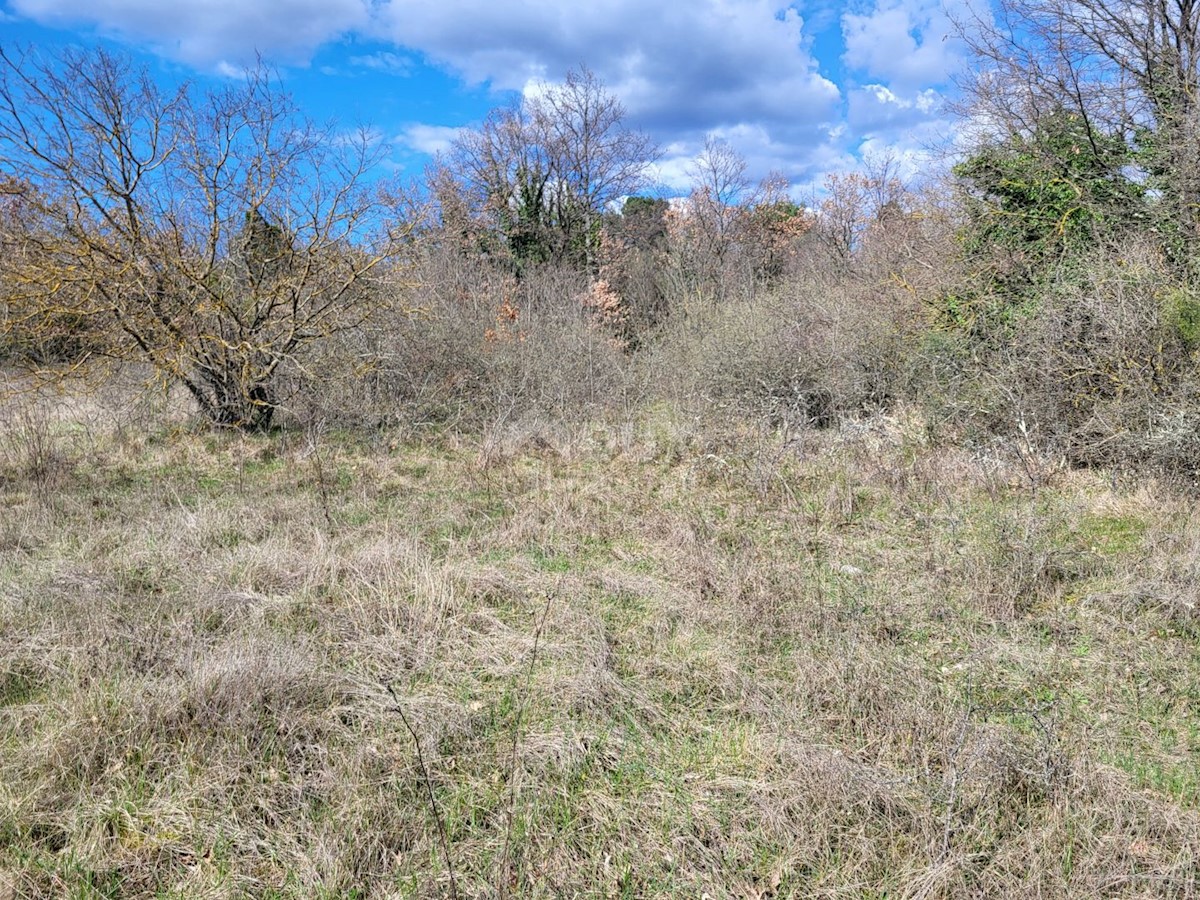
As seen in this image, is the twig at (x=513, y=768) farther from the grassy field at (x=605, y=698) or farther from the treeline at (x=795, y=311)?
the treeline at (x=795, y=311)

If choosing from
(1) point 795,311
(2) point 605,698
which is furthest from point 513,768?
(1) point 795,311

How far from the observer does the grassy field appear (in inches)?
93.2

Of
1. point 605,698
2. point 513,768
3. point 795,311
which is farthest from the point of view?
point 795,311

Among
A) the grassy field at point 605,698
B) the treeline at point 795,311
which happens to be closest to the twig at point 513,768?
the grassy field at point 605,698

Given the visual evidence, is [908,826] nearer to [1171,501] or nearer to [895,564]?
[895,564]

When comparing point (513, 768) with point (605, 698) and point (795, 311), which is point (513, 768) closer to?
point (605, 698)

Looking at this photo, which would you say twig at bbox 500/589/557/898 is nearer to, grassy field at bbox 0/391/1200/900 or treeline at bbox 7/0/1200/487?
grassy field at bbox 0/391/1200/900

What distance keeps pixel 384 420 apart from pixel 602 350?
4579 millimetres

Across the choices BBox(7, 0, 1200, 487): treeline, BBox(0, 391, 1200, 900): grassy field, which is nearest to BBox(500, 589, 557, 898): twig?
BBox(0, 391, 1200, 900): grassy field

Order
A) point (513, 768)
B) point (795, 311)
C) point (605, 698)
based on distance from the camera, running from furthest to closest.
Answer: point (795, 311) → point (605, 698) → point (513, 768)

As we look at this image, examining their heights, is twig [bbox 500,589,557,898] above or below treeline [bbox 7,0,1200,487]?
below

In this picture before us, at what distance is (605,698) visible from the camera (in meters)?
3.29

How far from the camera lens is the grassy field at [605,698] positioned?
7.77 ft

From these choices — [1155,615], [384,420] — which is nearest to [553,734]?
[1155,615]
